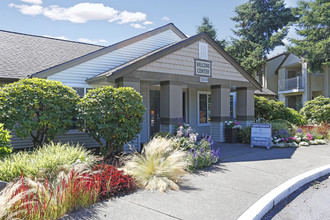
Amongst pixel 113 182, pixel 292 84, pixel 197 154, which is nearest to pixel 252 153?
pixel 197 154

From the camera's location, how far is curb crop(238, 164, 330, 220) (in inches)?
153

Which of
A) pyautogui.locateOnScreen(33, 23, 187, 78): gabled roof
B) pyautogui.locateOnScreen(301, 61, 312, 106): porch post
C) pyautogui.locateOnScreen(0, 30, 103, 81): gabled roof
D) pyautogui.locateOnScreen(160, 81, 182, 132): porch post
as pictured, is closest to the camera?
pyautogui.locateOnScreen(33, 23, 187, 78): gabled roof

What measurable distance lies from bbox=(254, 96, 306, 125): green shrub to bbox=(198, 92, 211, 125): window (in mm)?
3330

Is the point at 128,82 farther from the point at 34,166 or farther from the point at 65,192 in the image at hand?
the point at 65,192

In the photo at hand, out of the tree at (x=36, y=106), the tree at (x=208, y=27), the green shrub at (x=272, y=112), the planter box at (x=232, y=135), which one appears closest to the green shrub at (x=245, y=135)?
the planter box at (x=232, y=135)

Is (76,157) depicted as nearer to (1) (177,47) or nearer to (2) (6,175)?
(2) (6,175)

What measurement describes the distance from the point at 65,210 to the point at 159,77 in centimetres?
639

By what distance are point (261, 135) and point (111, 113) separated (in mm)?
6452

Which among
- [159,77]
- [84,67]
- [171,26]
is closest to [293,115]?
[171,26]

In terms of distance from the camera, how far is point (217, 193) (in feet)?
15.8

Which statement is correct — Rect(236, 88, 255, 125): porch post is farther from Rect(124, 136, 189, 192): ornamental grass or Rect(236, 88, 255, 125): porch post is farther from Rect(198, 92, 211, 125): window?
Rect(124, 136, 189, 192): ornamental grass

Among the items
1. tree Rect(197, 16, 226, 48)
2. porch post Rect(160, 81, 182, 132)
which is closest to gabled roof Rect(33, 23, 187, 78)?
porch post Rect(160, 81, 182, 132)

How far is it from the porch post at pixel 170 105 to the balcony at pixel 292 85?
804 inches

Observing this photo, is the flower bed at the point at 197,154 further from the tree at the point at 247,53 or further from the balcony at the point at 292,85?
the tree at the point at 247,53
